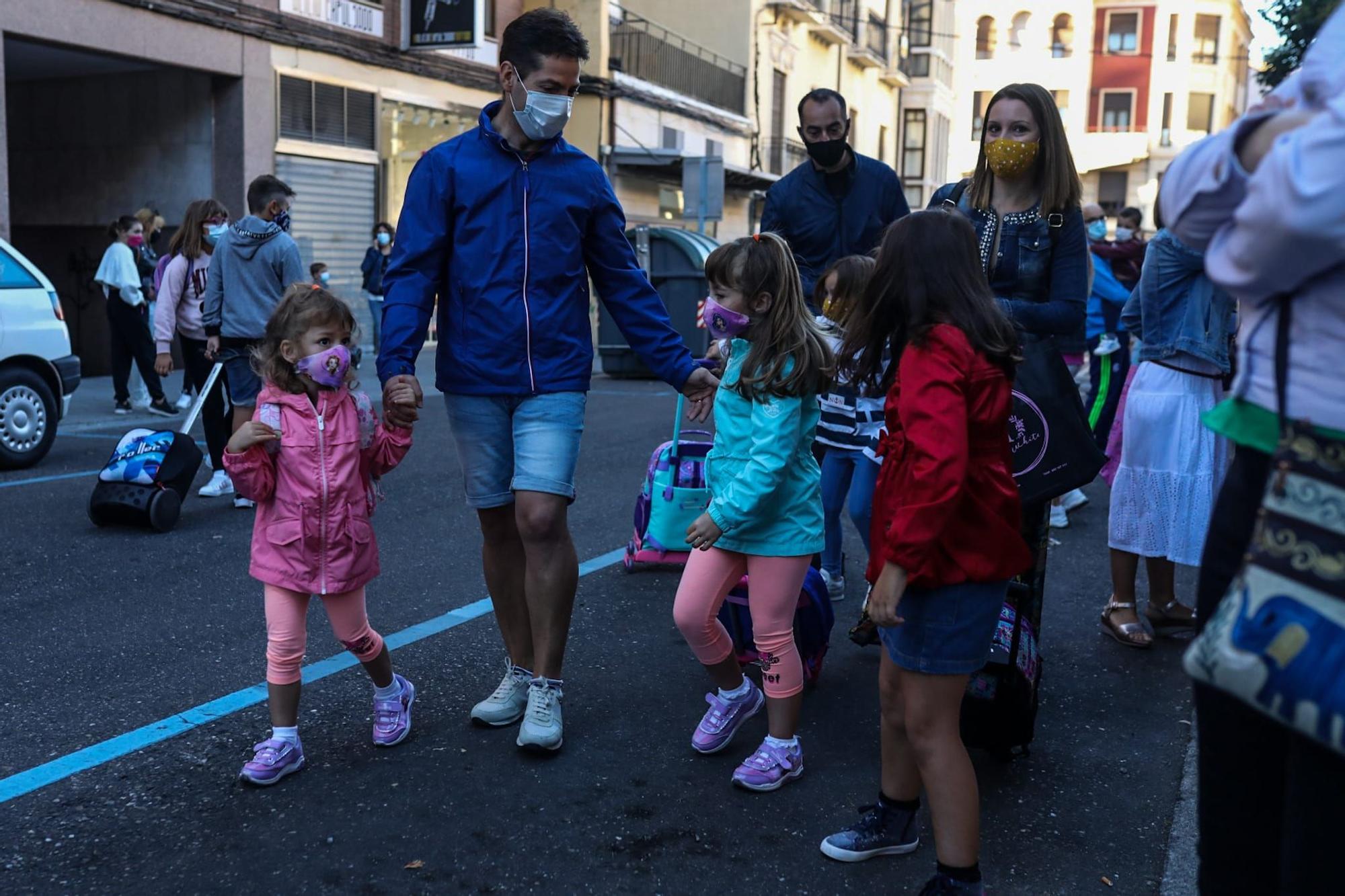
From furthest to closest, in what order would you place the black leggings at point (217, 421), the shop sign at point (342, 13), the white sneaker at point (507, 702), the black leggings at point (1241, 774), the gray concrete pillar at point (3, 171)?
the shop sign at point (342, 13)
the gray concrete pillar at point (3, 171)
the black leggings at point (217, 421)
the white sneaker at point (507, 702)
the black leggings at point (1241, 774)

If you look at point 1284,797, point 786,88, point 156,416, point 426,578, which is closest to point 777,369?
point 1284,797

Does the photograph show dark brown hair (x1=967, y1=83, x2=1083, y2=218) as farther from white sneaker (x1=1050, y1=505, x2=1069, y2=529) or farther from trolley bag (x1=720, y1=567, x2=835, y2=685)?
white sneaker (x1=1050, y1=505, x2=1069, y2=529)

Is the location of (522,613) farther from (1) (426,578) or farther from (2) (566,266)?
(1) (426,578)

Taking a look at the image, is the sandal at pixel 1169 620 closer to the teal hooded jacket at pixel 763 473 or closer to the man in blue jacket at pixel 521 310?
the teal hooded jacket at pixel 763 473

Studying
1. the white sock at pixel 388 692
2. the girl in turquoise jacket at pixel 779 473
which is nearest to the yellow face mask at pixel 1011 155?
the girl in turquoise jacket at pixel 779 473

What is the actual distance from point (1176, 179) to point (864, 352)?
1.06 metres

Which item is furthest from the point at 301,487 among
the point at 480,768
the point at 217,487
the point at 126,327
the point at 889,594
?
the point at 126,327

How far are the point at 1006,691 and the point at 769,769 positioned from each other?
2.22ft

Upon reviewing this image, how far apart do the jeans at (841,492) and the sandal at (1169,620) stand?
3.87 feet

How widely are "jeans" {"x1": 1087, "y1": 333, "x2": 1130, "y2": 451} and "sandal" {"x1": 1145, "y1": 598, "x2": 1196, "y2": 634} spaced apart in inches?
96.0

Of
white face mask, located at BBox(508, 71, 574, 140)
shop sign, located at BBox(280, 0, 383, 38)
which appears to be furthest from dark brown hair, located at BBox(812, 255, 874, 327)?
shop sign, located at BBox(280, 0, 383, 38)

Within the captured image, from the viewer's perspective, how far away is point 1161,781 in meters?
3.70

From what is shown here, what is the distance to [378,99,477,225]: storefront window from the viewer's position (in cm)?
2027

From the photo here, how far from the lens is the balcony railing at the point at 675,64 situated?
2738 centimetres
